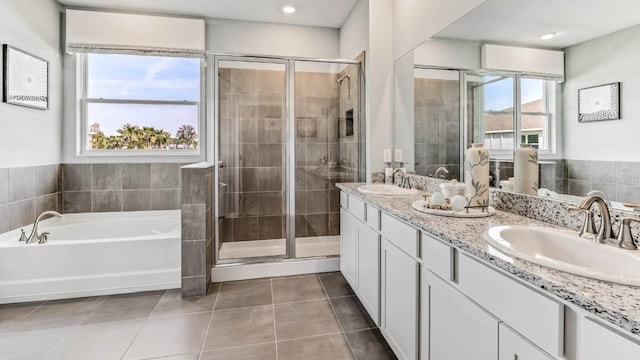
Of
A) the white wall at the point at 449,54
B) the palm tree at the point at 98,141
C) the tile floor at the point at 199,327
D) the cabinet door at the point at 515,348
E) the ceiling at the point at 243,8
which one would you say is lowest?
the tile floor at the point at 199,327

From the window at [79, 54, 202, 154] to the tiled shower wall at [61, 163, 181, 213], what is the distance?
0.22 meters

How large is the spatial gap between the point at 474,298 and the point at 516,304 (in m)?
0.20

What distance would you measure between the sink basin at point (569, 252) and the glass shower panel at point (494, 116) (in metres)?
0.54

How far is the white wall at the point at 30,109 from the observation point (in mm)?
2537

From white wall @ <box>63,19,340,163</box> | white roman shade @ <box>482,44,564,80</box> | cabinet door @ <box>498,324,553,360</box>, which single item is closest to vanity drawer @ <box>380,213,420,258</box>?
cabinet door @ <box>498,324,553,360</box>

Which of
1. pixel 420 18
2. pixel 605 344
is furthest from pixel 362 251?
pixel 420 18

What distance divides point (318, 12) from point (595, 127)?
291cm

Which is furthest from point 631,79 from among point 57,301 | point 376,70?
point 57,301

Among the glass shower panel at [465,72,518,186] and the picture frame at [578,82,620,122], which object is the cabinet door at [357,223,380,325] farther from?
the picture frame at [578,82,620,122]

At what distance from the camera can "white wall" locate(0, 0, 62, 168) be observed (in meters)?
2.54

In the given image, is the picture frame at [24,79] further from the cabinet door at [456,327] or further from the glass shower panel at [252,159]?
the cabinet door at [456,327]

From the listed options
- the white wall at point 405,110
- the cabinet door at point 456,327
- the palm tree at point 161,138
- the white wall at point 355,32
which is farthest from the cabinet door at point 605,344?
the palm tree at point 161,138

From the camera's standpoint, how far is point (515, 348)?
2.86ft

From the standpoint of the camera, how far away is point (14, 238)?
8.53ft
